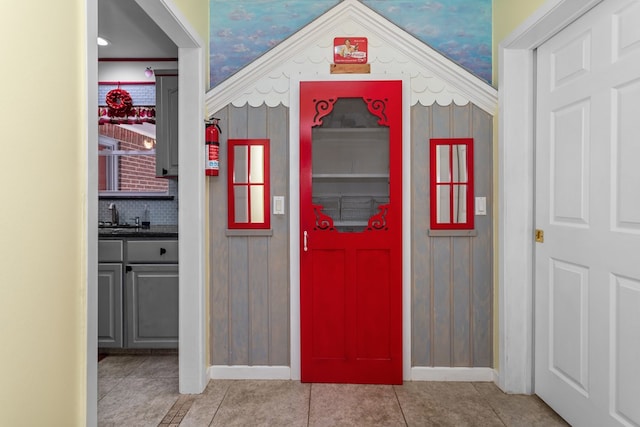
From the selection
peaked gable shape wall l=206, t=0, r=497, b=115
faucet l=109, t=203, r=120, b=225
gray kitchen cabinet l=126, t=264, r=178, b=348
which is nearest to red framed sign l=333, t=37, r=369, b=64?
peaked gable shape wall l=206, t=0, r=497, b=115

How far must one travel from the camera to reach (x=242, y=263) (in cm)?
262

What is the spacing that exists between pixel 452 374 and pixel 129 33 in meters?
3.66

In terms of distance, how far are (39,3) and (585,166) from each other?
2.39 meters

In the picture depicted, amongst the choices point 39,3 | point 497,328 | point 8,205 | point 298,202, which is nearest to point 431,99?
point 298,202

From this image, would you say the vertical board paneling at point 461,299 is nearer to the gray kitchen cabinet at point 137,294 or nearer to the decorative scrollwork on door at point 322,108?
the decorative scrollwork on door at point 322,108

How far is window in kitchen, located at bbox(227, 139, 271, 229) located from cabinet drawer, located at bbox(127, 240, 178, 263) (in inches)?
27.6

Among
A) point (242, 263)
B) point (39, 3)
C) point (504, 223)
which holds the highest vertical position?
point (39, 3)

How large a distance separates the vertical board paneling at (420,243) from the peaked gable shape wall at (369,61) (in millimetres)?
192

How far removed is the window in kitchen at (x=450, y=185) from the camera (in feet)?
8.39

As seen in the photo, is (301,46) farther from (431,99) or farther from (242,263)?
(242,263)

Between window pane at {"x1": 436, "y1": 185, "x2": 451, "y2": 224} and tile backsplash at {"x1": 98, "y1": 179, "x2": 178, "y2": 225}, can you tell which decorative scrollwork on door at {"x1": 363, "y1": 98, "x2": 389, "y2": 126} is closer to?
window pane at {"x1": 436, "y1": 185, "x2": 451, "y2": 224}

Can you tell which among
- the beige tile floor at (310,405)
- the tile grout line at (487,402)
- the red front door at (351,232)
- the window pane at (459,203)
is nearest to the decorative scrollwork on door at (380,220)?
the red front door at (351,232)

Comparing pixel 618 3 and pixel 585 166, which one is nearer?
pixel 618 3

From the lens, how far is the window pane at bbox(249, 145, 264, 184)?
2.59 m
